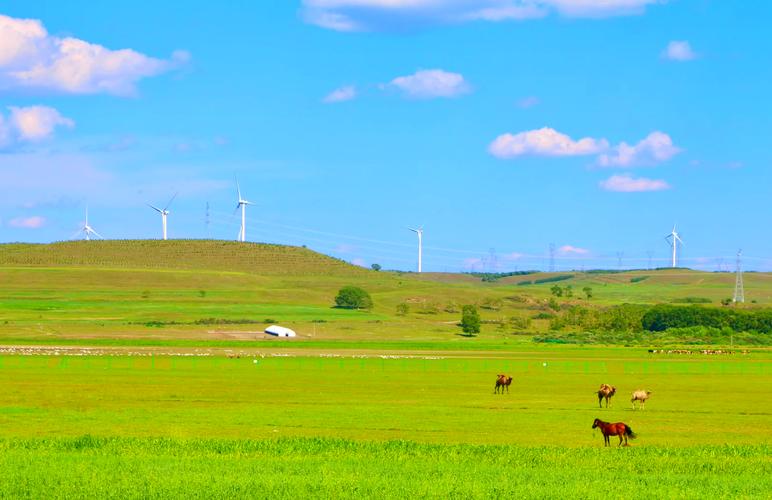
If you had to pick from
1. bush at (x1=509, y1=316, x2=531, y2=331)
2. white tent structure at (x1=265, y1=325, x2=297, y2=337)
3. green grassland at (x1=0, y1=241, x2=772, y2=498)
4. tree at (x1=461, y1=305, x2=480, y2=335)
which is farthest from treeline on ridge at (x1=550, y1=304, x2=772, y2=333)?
green grassland at (x1=0, y1=241, x2=772, y2=498)

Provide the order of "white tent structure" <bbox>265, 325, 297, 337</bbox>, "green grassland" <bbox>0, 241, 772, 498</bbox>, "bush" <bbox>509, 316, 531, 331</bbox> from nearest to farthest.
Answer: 1. "green grassland" <bbox>0, 241, 772, 498</bbox>
2. "white tent structure" <bbox>265, 325, 297, 337</bbox>
3. "bush" <bbox>509, 316, 531, 331</bbox>

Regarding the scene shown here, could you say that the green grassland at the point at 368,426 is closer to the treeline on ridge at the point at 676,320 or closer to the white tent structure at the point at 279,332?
the white tent structure at the point at 279,332

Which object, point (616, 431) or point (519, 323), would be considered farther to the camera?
point (519, 323)

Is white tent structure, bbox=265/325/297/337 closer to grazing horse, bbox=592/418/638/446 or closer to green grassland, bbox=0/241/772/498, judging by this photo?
green grassland, bbox=0/241/772/498

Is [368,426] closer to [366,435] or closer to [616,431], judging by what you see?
[366,435]

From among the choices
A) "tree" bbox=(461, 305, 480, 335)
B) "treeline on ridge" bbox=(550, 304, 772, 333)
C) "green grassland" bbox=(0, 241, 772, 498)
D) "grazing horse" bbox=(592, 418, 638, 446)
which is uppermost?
"treeline on ridge" bbox=(550, 304, 772, 333)

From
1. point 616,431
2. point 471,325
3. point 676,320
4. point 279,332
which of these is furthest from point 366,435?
point 676,320

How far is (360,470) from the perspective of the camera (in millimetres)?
28750

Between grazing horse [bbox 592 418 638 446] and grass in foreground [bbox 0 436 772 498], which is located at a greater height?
grazing horse [bbox 592 418 638 446]

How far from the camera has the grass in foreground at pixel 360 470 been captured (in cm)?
2538

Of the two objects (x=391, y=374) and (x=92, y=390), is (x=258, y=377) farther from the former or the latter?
(x=92, y=390)

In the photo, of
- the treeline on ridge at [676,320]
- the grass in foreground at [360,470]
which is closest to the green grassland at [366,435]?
the grass in foreground at [360,470]

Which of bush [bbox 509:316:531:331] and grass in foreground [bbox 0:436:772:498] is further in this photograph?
bush [bbox 509:316:531:331]

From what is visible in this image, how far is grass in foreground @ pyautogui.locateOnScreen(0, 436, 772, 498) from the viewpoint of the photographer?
83.3 ft
